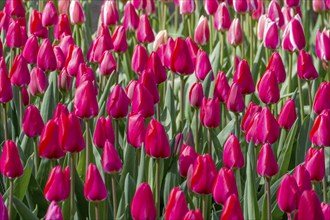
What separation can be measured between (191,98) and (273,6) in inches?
42.2

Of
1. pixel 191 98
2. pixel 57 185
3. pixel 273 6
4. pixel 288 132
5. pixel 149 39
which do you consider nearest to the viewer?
pixel 57 185

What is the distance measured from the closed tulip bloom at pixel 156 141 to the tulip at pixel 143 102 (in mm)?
225

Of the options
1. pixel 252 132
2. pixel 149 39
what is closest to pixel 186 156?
pixel 252 132

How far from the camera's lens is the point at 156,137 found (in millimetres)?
1979

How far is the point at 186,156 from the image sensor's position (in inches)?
82.4

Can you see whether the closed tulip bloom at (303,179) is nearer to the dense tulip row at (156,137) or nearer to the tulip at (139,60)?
the dense tulip row at (156,137)

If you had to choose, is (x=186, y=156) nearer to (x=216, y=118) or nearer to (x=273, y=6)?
(x=216, y=118)

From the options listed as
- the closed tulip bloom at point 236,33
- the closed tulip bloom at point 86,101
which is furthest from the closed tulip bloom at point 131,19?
the closed tulip bloom at point 86,101

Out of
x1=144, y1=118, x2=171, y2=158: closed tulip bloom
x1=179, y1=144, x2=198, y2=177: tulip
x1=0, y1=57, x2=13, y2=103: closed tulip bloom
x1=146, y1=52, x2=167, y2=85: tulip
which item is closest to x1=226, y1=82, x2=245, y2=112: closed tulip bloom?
x1=146, y1=52, x2=167, y2=85: tulip

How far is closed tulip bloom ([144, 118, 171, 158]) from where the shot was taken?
1966 millimetres

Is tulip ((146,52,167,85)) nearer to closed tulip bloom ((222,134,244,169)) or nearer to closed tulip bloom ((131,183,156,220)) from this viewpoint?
closed tulip bloom ((222,134,244,169))

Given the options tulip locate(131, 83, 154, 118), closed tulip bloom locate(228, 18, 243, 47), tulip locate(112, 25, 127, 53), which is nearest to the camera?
tulip locate(131, 83, 154, 118)

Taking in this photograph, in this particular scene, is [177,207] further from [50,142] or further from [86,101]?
[86,101]

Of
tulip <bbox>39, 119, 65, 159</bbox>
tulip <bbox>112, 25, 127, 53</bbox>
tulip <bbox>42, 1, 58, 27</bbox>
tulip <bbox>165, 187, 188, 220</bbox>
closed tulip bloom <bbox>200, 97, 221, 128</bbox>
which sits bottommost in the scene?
tulip <bbox>165, 187, 188, 220</bbox>
